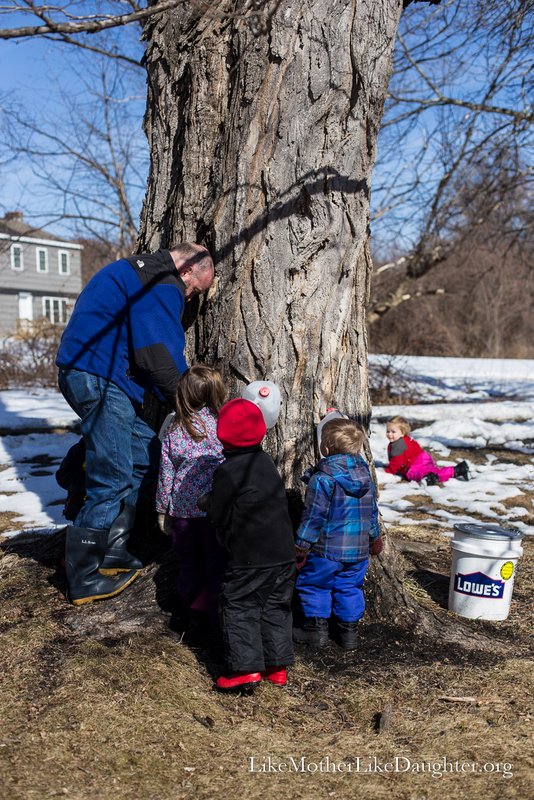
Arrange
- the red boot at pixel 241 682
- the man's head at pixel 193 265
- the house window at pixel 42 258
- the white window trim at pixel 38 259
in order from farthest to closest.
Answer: the house window at pixel 42 258 < the white window trim at pixel 38 259 < the man's head at pixel 193 265 < the red boot at pixel 241 682

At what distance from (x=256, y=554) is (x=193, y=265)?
4.76 ft

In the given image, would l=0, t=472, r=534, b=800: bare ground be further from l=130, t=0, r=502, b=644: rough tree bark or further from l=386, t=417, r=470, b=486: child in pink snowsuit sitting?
l=386, t=417, r=470, b=486: child in pink snowsuit sitting

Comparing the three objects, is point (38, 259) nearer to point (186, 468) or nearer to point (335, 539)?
point (186, 468)

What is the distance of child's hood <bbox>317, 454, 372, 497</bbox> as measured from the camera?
346cm

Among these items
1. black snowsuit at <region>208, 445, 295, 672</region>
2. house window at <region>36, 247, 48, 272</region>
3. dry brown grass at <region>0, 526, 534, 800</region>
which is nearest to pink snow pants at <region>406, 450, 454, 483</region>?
dry brown grass at <region>0, 526, 534, 800</region>

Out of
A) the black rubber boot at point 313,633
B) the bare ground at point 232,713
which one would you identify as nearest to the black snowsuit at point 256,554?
the bare ground at point 232,713

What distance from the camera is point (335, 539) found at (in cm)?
345

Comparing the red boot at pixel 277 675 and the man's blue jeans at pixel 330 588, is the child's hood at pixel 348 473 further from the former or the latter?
the red boot at pixel 277 675

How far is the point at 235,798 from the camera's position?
2.33 m

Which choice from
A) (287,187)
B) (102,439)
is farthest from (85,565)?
(287,187)

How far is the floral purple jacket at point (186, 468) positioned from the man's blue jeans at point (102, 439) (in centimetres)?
29

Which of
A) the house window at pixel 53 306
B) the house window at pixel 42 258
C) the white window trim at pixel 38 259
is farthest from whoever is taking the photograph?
the house window at pixel 53 306

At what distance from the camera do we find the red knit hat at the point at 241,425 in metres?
3.17

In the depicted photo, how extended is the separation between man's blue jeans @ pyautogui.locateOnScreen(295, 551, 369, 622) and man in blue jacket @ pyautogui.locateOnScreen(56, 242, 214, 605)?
3.06 feet
